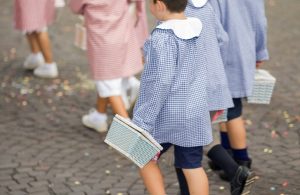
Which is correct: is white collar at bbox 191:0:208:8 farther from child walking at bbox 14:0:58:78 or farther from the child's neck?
child walking at bbox 14:0:58:78

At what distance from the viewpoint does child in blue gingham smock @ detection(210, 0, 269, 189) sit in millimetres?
4711

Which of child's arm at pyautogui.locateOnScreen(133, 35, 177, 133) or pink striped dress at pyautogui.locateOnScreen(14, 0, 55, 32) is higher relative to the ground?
child's arm at pyautogui.locateOnScreen(133, 35, 177, 133)

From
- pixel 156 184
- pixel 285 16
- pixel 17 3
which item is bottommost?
pixel 285 16

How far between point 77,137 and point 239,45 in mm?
1867

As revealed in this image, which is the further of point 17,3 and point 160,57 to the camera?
point 17,3

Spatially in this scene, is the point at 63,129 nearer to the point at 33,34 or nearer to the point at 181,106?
the point at 33,34

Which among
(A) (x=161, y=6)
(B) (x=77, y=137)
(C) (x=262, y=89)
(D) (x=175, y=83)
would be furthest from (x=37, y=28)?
(D) (x=175, y=83)

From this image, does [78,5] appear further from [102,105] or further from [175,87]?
[175,87]

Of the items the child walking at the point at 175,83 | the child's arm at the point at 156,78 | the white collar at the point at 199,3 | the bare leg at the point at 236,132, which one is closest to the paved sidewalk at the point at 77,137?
the bare leg at the point at 236,132

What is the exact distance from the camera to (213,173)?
520cm

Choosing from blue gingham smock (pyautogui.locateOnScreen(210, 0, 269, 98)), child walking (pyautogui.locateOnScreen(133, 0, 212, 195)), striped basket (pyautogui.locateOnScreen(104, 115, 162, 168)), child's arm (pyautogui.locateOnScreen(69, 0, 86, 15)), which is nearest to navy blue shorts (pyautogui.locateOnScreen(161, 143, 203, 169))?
child walking (pyautogui.locateOnScreen(133, 0, 212, 195))

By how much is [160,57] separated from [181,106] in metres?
0.31

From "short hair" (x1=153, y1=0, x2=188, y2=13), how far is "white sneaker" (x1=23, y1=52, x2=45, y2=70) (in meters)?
3.73

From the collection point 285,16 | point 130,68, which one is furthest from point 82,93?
point 285,16
